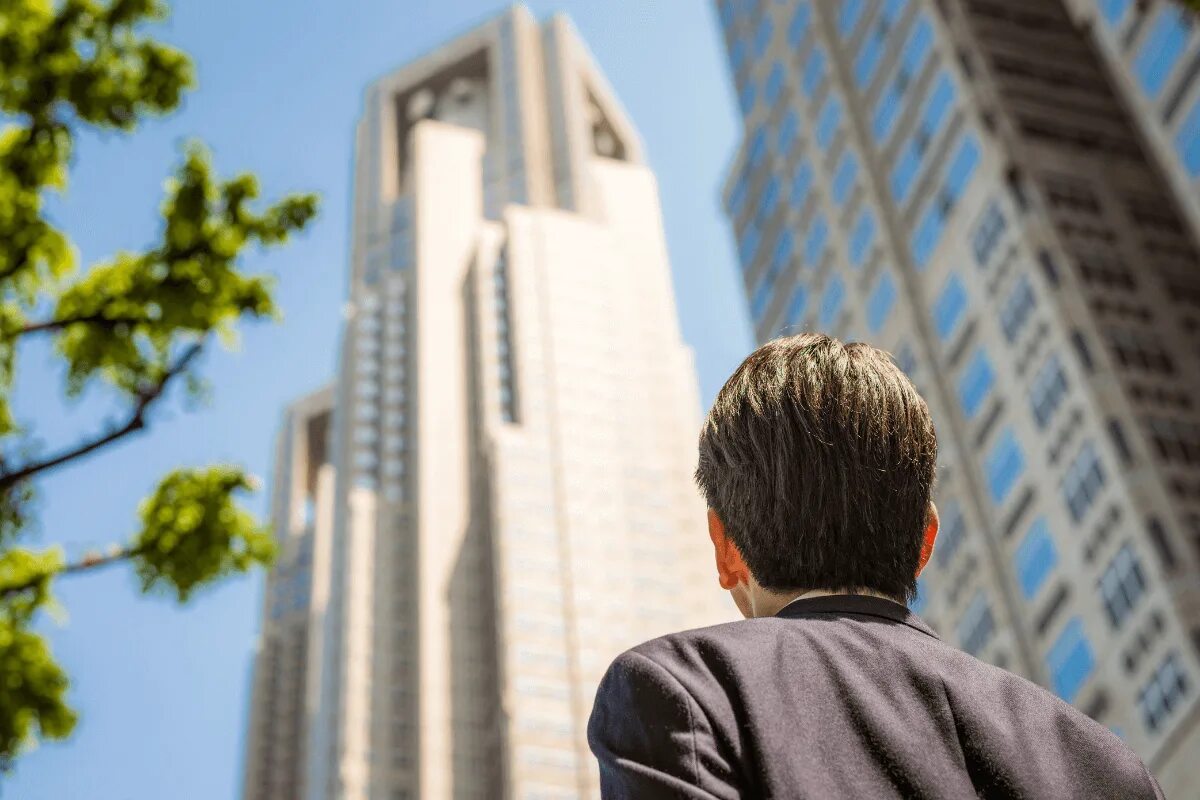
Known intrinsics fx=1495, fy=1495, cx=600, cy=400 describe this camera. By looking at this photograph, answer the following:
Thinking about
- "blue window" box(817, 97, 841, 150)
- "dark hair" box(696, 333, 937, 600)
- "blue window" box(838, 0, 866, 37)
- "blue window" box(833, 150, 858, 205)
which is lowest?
"dark hair" box(696, 333, 937, 600)

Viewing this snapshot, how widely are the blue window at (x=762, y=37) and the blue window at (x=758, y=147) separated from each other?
3671 millimetres

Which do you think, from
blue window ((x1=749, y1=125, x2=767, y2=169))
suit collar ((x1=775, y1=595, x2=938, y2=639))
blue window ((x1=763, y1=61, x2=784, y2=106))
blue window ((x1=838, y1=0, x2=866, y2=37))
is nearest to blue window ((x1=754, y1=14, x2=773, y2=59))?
blue window ((x1=763, y1=61, x2=784, y2=106))

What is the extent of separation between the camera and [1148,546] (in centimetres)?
3844

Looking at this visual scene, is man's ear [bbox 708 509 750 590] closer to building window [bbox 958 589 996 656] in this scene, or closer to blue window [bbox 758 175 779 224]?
building window [bbox 958 589 996 656]

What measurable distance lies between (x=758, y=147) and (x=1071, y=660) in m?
34.2

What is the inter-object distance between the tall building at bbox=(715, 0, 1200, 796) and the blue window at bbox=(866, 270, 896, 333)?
98 millimetres

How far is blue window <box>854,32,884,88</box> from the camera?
58.2 meters

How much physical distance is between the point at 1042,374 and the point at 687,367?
239 feet

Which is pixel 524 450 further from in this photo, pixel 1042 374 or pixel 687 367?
pixel 1042 374

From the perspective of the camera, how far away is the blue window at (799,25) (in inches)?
2516

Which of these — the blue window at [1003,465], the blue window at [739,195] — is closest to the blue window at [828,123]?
A: the blue window at [739,195]

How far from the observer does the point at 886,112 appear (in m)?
57.6

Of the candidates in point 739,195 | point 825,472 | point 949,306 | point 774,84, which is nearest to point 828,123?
point 774,84

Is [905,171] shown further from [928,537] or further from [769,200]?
[928,537]
